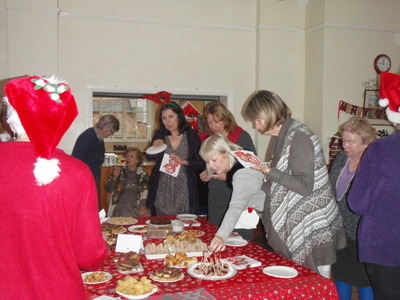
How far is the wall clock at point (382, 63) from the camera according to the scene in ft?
16.5

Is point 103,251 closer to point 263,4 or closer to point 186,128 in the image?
point 186,128

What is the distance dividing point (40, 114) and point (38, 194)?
Answer: 245 millimetres

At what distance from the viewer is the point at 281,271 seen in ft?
5.88

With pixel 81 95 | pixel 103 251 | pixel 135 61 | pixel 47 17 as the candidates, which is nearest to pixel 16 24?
pixel 47 17

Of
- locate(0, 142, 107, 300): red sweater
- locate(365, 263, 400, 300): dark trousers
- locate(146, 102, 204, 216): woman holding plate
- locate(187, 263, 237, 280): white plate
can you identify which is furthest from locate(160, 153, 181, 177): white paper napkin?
locate(0, 142, 107, 300): red sweater

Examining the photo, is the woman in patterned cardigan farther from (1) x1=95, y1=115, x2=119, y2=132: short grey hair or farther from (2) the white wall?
(2) the white wall

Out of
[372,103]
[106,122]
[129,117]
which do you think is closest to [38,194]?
[106,122]

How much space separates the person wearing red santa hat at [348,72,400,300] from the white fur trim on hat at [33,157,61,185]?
4.82 ft

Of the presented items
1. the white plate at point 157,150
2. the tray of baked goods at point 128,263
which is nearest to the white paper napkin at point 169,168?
the white plate at point 157,150

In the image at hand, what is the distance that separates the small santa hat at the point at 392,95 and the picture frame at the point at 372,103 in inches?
129

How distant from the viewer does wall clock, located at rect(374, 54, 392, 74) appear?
5031 mm

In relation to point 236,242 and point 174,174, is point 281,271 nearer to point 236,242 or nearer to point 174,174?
point 236,242

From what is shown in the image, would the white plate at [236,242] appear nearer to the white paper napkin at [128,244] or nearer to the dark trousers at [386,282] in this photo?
the white paper napkin at [128,244]

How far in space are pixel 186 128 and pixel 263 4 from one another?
2.40 m
